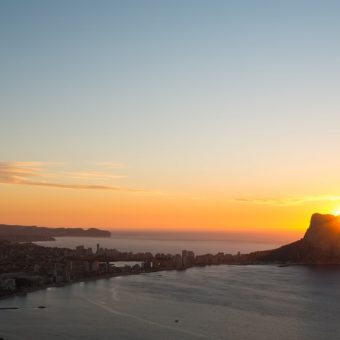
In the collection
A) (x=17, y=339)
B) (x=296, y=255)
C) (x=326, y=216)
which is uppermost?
(x=326, y=216)

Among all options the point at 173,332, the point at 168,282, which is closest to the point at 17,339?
the point at 173,332

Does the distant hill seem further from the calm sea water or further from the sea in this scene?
the calm sea water

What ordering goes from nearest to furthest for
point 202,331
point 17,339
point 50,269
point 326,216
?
point 17,339 → point 202,331 → point 50,269 → point 326,216

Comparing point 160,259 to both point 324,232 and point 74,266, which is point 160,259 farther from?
point 324,232

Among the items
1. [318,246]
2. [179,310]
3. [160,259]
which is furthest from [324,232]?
[179,310]

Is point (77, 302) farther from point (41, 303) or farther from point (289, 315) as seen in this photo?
point (289, 315)

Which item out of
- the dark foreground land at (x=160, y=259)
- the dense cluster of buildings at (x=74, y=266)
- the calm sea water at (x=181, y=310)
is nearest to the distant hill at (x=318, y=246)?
the dark foreground land at (x=160, y=259)

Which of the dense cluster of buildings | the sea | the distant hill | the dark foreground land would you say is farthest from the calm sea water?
the distant hill
